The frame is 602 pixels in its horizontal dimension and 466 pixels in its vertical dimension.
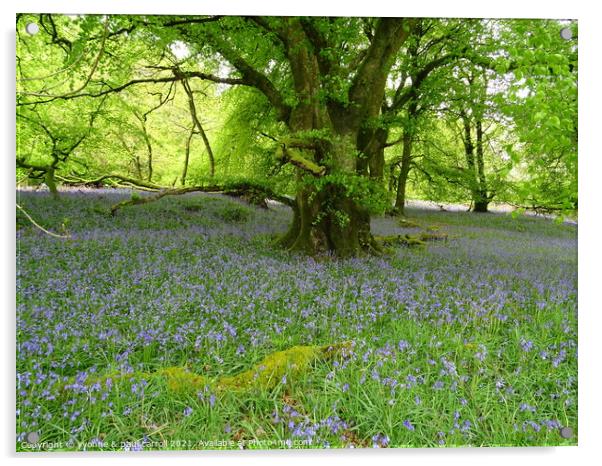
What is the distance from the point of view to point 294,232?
4.69 metres

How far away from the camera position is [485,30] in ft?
14.5

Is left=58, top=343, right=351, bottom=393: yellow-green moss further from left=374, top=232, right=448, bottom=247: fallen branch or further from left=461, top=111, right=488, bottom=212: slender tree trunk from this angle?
left=461, top=111, right=488, bottom=212: slender tree trunk

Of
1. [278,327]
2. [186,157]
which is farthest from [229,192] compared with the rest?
[278,327]

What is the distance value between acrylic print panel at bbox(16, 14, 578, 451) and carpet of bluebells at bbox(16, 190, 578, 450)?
20 mm

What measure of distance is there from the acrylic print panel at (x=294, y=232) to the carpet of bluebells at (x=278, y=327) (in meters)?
0.02

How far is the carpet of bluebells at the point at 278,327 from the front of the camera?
315 cm

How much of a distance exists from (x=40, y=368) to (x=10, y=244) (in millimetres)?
1255

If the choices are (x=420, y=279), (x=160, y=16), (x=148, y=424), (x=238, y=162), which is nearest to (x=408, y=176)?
(x=420, y=279)

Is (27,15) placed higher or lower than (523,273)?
higher

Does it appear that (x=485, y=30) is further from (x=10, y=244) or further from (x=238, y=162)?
(x=10, y=244)

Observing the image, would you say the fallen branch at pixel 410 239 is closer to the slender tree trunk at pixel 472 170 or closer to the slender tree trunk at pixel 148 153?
the slender tree trunk at pixel 472 170

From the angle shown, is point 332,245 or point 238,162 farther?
point 332,245

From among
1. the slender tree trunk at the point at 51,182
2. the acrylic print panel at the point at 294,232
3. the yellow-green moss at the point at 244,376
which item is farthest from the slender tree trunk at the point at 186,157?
the yellow-green moss at the point at 244,376

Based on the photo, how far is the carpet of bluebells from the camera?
10.3ft
